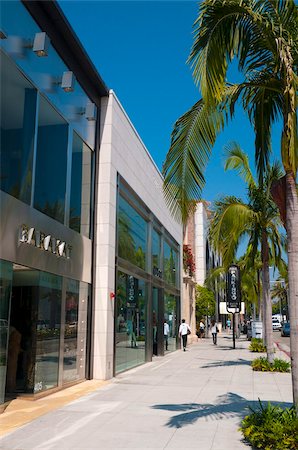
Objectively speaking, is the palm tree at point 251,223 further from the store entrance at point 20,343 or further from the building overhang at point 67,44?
the store entrance at point 20,343

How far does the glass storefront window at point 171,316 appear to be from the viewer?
79.7 ft

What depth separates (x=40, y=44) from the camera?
9.99 metres

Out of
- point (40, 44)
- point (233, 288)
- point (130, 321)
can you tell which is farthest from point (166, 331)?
point (40, 44)

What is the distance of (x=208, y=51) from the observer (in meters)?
6.57

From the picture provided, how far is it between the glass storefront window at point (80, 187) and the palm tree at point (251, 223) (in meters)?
4.48

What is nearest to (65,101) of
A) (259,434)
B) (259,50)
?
(259,50)

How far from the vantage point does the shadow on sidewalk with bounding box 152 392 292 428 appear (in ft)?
26.1

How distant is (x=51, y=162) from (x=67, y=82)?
2065mm

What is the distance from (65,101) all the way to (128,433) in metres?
7.87

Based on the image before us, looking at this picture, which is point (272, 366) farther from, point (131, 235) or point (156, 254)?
point (156, 254)

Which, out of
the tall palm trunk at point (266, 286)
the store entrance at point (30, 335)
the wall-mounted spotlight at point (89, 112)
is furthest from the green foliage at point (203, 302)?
the store entrance at point (30, 335)

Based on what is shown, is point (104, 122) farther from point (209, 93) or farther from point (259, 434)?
point (259, 434)

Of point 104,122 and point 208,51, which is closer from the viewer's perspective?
point 208,51

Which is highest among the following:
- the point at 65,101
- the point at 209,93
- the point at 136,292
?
the point at 65,101
